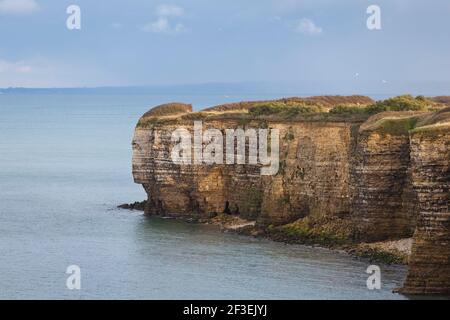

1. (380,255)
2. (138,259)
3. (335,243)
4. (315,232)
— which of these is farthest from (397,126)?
(138,259)

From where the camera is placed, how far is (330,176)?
273ft

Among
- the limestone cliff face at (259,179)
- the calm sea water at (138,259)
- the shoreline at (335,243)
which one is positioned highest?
the limestone cliff face at (259,179)

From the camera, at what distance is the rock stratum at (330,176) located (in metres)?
63.4

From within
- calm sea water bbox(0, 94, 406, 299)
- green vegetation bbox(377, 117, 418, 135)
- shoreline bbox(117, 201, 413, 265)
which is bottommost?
calm sea water bbox(0, 94, 406, 299)

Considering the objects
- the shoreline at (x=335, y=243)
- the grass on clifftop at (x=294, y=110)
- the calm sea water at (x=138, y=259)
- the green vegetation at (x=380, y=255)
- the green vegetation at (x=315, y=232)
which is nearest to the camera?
the calm sea water at (x=138, y=259)

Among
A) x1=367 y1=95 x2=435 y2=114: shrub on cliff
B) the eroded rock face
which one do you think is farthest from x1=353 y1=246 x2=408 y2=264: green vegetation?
x1=367 y1=95 x2=435 y2=114: shrub on cliff

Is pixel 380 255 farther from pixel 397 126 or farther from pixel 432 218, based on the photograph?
pixel 432 218

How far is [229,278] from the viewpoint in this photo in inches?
2800

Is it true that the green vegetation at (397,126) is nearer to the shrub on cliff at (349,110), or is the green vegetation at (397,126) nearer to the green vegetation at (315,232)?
the green vegetation at (315,232)

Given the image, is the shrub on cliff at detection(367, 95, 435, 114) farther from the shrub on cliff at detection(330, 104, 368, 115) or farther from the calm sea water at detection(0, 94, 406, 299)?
the calm sea water at detection(0, 94, 406, 299)

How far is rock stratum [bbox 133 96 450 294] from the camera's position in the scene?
63375mm

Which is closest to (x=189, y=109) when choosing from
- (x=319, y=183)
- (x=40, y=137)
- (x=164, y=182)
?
(x=164, y=182)

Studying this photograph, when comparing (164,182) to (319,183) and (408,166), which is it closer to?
(319,183)

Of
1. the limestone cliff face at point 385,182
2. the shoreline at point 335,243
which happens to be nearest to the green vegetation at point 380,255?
the shoreline at point 335,243
